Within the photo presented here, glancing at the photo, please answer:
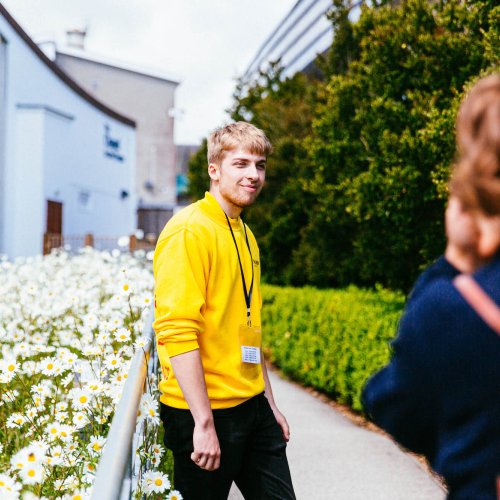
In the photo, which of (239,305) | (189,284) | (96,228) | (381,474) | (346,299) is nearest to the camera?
(189,284)

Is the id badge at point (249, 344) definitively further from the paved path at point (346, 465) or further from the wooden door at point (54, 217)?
the wooden door at point (54, 217)

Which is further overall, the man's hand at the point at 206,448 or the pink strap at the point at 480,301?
the man's hand at the point at 206,448

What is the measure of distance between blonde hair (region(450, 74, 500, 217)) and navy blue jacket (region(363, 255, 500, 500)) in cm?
14

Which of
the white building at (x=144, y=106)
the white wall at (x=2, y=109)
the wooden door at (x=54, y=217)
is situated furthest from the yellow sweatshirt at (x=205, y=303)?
the white building at (x=144, y=106)

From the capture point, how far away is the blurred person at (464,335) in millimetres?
1365

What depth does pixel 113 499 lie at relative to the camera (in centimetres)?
174

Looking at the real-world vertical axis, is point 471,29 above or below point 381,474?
above

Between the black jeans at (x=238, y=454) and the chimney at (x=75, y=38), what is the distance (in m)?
45.4

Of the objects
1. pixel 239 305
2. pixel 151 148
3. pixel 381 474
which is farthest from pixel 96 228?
pixel 239 305

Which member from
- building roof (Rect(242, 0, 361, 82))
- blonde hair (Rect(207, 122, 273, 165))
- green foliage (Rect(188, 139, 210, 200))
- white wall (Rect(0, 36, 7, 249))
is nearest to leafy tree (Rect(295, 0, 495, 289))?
blonde hair (Rect(207, 122, 273, 165))

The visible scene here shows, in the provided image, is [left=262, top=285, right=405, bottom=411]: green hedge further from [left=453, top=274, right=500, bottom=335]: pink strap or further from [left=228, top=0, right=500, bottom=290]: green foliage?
[left=453, top=274, right=500, bottom=335]: pink strap

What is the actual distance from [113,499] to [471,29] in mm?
7463

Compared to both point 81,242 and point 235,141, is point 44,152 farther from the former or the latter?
point 235,141

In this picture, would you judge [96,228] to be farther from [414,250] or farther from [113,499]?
[113,499]
